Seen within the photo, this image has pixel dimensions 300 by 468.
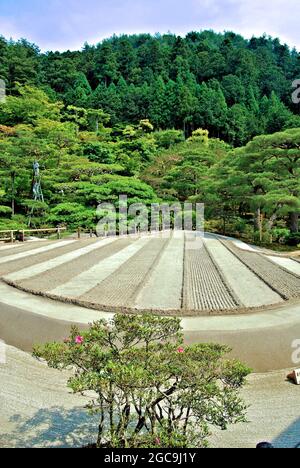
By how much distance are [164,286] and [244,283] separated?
5.79ft

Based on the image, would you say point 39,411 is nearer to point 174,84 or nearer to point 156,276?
point 156,276

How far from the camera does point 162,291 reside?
730 centimetres

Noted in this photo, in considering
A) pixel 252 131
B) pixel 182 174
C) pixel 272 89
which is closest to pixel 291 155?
pixel 182 174

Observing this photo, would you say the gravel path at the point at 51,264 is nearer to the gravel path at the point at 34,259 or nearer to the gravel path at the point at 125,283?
the gravel path at the point at 34,259

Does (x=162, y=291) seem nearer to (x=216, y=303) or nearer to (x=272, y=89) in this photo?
(x=216, y=303)

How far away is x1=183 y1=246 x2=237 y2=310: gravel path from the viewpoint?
6.39 metres

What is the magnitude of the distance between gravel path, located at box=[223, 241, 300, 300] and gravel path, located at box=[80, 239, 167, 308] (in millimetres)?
2638

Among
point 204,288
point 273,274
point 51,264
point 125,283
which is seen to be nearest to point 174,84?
point 51,264

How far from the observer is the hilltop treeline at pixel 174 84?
37.7 m

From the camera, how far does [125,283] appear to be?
784 cm

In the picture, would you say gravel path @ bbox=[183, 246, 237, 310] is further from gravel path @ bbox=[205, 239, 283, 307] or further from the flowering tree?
the flowering tree

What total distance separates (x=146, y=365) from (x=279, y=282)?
5938mm

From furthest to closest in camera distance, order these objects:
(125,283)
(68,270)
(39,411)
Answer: (68,270)
(125,283)
(39,411)

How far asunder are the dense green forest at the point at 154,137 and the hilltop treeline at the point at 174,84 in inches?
5.9
